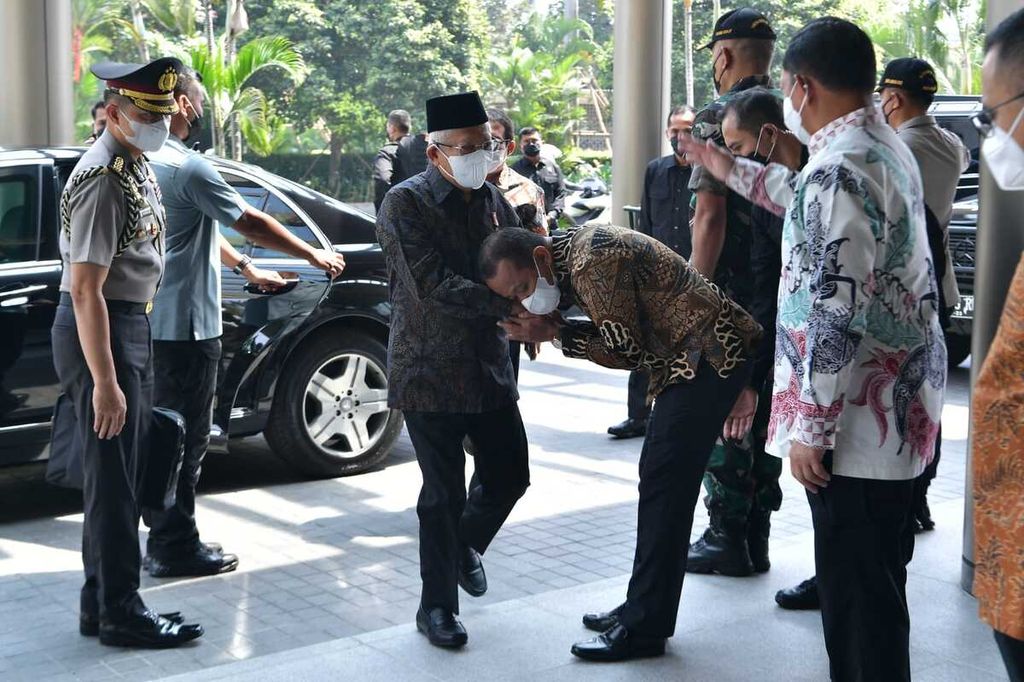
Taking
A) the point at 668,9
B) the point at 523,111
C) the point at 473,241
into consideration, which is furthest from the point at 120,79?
the point at 523,111

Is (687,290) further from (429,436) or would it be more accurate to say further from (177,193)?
(177,193)

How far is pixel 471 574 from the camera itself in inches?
209

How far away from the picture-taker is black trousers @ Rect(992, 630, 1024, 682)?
261cm

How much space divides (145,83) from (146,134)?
191 millimetres

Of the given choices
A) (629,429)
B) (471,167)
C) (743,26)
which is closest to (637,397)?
(629,429)

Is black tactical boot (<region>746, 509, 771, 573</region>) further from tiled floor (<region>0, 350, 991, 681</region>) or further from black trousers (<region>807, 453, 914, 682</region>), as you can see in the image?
black trousers (<region>807, 453, 914, 682</region>)

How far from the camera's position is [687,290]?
4289 mm

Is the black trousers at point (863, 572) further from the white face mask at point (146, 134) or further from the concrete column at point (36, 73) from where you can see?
the concrete column at point (36, 73)

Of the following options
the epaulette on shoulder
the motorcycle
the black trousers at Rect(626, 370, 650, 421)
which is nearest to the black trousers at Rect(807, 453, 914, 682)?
the epaulette on shoulder

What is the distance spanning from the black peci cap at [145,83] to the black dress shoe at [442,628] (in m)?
2.08

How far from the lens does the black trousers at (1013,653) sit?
2.61m

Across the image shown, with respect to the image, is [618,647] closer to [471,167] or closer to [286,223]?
[471,167]

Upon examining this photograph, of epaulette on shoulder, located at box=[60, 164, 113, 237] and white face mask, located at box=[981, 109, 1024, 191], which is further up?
white face mask, located at box=[981, 109, 1024, 191]

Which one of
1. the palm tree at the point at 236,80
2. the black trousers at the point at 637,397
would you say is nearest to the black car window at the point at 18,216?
the black trousers at the point at 637,397
